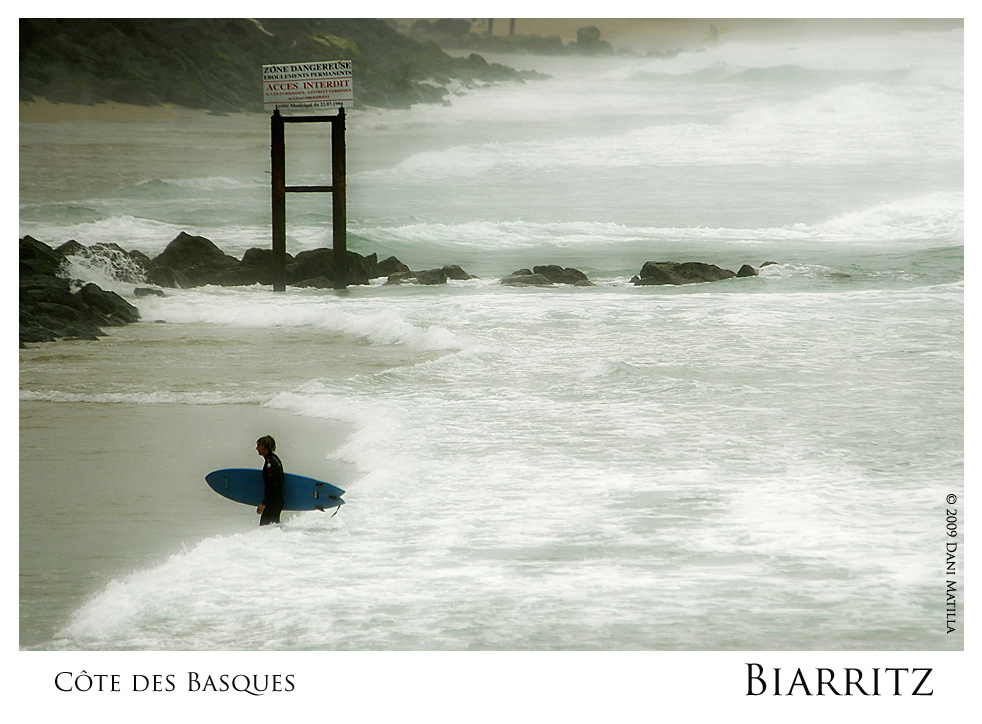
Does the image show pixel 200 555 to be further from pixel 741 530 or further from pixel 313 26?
pixel 313 26

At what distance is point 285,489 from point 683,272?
137 inches

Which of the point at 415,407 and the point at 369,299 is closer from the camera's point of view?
the point at 415,407

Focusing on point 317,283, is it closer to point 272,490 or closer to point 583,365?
point 583,365

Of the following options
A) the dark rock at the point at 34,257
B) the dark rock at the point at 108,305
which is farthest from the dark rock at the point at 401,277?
the dark rock at the point at 34,257

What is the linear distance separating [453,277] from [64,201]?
2.25m

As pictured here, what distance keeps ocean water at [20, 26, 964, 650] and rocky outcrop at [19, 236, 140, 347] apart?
16 centimetres

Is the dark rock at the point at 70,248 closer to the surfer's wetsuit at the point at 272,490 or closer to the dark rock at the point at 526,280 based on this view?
the dark rock at the point at 526,280

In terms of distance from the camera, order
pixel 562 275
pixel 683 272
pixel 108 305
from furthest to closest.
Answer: pixel 683 272 < pixel 562 275 < pixel 108 305

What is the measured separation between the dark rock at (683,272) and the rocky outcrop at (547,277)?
0.38 metres

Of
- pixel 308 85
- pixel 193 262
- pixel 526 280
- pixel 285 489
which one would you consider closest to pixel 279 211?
pixel 193 262

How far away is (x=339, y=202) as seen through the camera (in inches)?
228

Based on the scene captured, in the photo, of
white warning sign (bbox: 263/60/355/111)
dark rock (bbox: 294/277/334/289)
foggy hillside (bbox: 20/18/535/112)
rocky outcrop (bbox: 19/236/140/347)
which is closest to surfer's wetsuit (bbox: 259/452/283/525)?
foggy hillside (bbox: 20/18/535/112)

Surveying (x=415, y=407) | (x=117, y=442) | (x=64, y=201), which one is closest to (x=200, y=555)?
(x=117, y=442)
